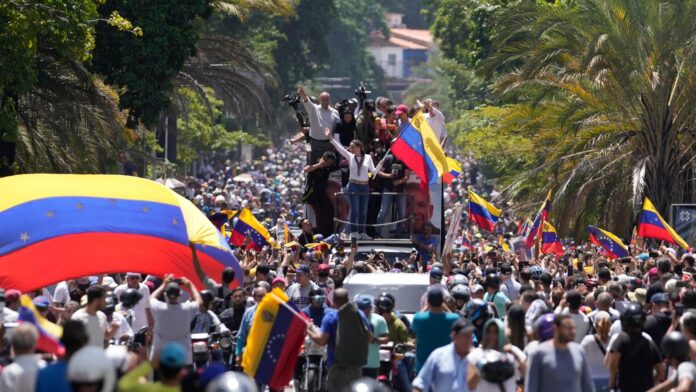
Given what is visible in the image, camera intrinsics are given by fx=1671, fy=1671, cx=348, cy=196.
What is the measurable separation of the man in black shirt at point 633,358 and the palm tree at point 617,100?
1754cm

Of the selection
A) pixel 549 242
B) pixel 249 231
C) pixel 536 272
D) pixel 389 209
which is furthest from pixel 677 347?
pixel 549 242

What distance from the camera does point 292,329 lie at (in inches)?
567

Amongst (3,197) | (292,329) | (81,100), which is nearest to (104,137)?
(81,100)

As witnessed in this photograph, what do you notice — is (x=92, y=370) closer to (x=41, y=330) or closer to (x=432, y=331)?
(x=41, y=330)

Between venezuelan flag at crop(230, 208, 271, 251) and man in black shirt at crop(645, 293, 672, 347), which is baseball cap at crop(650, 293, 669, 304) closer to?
man in black shirt at crop(645, 293, 672, 347)

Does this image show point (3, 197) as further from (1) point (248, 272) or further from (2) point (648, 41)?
(2) point (648, 41)

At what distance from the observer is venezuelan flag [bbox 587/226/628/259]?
25078 mm

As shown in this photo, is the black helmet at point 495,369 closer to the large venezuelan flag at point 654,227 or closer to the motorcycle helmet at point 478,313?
the motorcycle helmet at point 478,313

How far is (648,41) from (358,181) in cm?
905

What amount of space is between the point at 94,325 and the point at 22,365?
3525mm

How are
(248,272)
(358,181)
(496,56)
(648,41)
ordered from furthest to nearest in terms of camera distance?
(496,56) < (648,41) < (358,181) < (248,272)

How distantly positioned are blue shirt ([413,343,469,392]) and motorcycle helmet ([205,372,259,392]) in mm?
3283

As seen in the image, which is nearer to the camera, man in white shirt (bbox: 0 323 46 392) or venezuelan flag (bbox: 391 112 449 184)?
man in white shirt (bbox: 0 323 46 392)

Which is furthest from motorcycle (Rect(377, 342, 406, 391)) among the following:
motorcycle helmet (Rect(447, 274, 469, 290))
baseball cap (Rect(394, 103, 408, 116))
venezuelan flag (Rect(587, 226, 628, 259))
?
venezuelan flag (Rect(587, 226, 628, 259))
